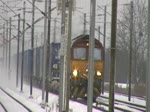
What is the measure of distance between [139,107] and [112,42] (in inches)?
442

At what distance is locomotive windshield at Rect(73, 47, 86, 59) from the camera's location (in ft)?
95.6

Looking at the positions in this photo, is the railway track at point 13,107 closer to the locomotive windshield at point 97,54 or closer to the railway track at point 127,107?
the railway track at point 127,107

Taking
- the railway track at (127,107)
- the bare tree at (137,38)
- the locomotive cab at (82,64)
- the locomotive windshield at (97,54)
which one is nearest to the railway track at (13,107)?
the locomotive cab at (82,64)

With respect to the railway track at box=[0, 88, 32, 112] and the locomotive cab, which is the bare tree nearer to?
the railway track at box=[0, 88, 32, 112]

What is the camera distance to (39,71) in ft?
164

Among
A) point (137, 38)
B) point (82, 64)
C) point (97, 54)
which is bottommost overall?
point (82, 64)

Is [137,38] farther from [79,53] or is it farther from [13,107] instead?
[13,107]

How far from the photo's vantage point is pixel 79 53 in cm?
2923

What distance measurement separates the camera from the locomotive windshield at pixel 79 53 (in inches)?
1147

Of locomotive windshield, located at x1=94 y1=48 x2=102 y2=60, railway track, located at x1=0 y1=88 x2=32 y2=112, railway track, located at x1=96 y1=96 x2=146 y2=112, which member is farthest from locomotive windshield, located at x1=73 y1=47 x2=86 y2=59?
railway track, located at x1=0 y1=88 x2=32 y2=112

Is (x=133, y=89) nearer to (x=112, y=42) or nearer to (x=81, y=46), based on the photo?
(x=81, y=46)

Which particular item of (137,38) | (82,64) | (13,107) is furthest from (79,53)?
(137,38)

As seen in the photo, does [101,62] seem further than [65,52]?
Yes

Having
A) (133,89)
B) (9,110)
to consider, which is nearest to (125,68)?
(133,89)
